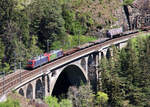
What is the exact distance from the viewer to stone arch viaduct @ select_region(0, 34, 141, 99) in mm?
44719

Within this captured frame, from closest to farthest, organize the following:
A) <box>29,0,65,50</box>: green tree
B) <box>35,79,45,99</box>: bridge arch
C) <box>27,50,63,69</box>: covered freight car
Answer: <box>35,79,45,99</box>: bridge arch, <box>27,50,63,69</box>: covered freight car, <box>29,0,65,50</box>: green tree

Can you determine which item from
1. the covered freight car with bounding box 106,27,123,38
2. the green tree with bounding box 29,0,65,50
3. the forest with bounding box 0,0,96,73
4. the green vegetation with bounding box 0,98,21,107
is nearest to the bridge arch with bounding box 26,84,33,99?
the forest with bounding box 0,0,96,73

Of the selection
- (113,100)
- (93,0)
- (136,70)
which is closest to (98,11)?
(93,0)

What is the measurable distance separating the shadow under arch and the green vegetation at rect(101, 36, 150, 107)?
5674 millimetres

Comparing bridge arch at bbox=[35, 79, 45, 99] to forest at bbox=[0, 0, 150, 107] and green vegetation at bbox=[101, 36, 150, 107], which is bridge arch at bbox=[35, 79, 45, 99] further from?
green vegetation at bbox=[101, 36, 150, 107]

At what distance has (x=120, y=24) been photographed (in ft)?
346

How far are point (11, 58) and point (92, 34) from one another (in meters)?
Result: 37.7

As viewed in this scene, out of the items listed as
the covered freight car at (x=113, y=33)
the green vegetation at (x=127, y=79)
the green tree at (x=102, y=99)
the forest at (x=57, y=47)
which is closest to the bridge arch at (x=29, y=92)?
the forest at (x=57, y=47)

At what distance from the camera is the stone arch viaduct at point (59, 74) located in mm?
44719

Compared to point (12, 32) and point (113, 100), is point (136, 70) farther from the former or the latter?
point (12, 32)

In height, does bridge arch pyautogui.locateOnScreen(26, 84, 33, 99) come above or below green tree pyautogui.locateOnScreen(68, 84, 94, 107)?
above

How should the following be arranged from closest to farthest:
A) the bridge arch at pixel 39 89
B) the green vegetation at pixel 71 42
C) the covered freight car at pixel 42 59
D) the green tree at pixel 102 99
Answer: the bridge arch at pixel 39 89
the covered freight car at pixel 42 59
the green tree at pixel 102 99
the green vegetation at pixel 71 42

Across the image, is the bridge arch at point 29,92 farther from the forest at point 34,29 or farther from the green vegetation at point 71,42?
the green vegetation at point 71,42

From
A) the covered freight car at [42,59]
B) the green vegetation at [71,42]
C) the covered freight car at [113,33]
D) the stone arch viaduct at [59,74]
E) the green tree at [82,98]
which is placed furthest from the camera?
the covered freight car at [113,33]
